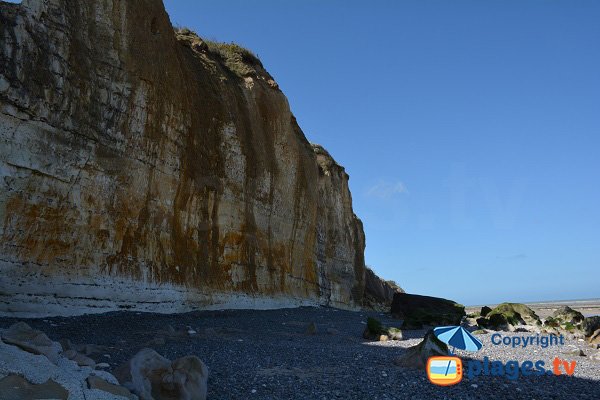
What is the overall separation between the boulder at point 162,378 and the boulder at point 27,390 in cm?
99

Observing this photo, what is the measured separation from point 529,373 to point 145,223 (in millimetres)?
10488

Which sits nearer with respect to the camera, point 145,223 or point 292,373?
point 292,373

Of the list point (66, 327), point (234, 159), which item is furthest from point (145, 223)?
point (234, 159)

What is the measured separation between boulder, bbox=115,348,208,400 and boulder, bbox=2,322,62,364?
0.86m

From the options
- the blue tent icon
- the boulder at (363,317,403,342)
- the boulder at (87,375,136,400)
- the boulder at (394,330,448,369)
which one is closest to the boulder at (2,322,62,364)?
the boulder at (87,375,136,400)

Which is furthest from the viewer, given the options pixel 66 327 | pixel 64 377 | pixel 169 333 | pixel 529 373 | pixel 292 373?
pixel 169 333

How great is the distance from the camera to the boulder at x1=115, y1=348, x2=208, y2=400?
5.63 metres

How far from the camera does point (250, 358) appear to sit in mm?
8820

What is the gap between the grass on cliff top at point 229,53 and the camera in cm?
2119

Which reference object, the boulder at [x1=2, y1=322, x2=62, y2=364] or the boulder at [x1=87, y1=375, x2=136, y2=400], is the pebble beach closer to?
the boulder at [x1=2, y1=322, x2=62, y2=364]

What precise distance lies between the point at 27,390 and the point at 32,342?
2.02 m

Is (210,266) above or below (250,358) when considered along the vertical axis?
above

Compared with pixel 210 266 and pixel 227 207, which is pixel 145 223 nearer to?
pixel 210 266

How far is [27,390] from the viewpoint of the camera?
4.49 m
